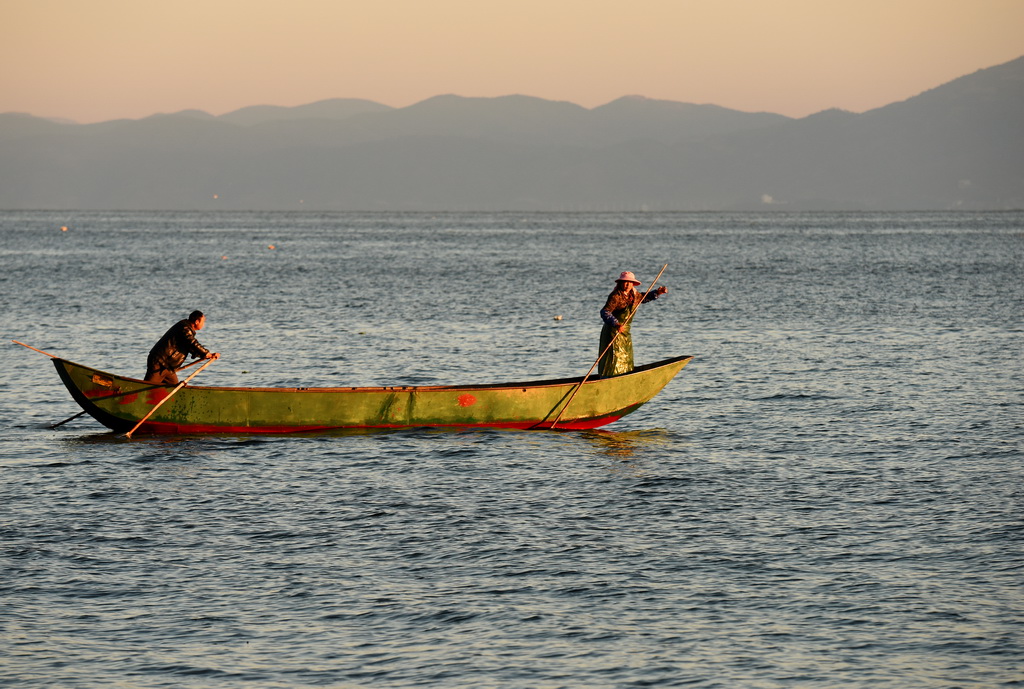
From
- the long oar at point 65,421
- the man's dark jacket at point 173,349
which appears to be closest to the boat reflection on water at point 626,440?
the man's dark jacket at point 173,349

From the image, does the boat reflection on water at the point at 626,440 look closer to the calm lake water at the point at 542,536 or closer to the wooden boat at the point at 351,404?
the calm lake water at the point at 542,536

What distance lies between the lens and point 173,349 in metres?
21.0

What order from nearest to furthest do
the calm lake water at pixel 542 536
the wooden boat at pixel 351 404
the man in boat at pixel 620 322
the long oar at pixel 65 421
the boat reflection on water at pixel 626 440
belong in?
the calm lake water at pixel 542 536
the boat reflection on water at pixel 626 440
the wooden boat at pixel 351 404
the man in boat at pixel 620 322
the long oar at pixel 65 421

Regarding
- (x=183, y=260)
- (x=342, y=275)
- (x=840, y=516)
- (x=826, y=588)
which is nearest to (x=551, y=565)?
(x=826, y=588)

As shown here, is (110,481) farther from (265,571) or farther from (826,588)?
(826,588)

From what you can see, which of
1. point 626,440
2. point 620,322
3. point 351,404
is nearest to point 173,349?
Result: point 351,404

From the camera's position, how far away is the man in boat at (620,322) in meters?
21.3

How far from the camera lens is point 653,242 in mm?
153375

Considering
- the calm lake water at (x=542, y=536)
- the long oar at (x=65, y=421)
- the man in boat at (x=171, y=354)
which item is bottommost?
the calm lake water at (x=542, y=536)

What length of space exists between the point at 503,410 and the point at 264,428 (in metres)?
3.98

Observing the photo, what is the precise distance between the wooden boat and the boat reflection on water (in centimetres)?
47

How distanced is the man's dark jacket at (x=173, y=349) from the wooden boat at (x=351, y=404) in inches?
16.4

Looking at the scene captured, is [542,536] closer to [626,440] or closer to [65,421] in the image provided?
[626,440]

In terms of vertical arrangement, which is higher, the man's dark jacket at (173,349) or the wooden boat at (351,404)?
the man's dark jacket at (173,349)
